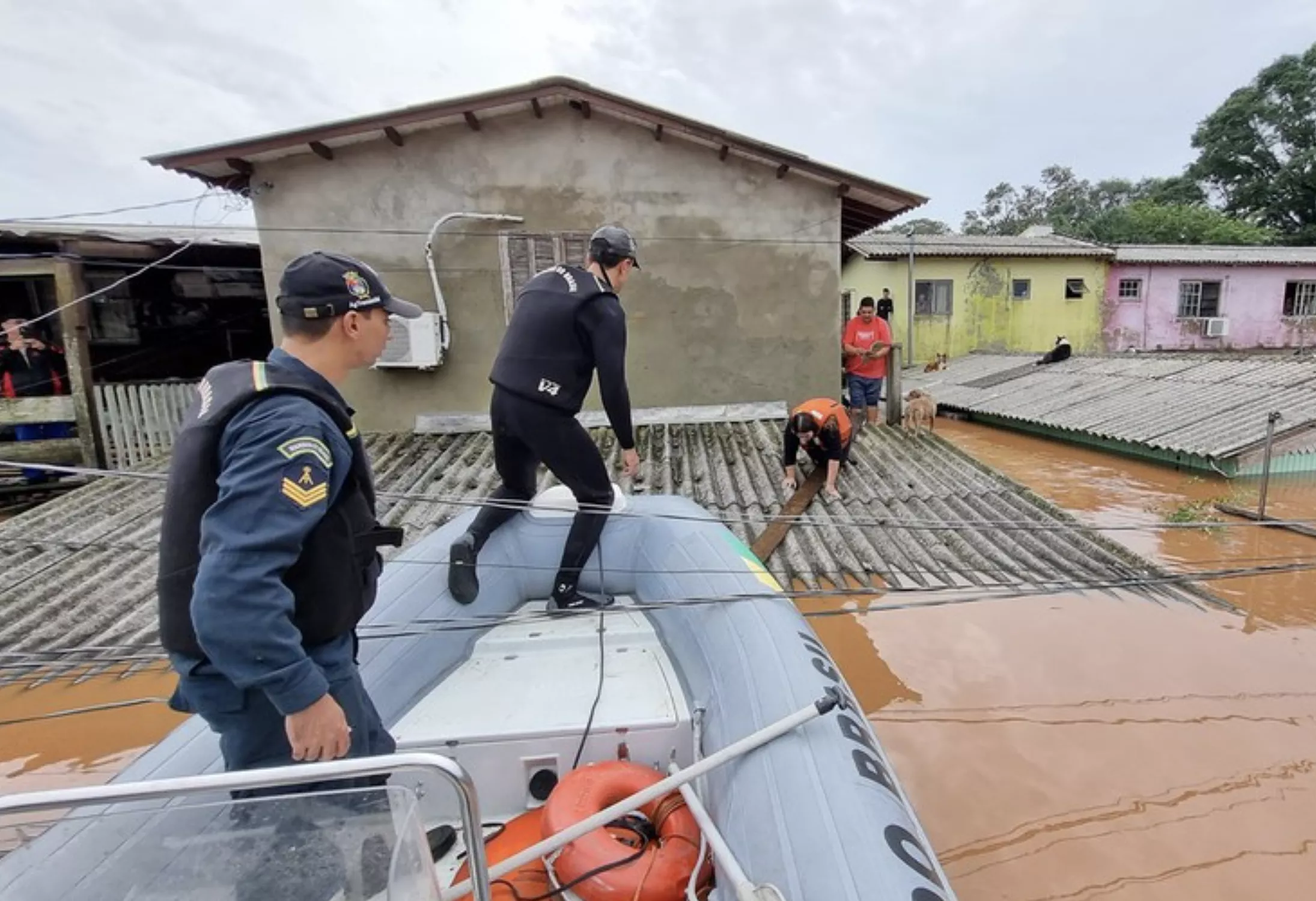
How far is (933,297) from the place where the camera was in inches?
806

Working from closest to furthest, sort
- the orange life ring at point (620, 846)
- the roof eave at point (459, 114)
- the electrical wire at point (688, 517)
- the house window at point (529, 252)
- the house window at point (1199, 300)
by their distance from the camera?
the orange life ring at point (620, 846), the electrical wire at point (688, 517), the roof eave at point (459, 114), the house window at point (529, 252), the house window at point (1199, 300)

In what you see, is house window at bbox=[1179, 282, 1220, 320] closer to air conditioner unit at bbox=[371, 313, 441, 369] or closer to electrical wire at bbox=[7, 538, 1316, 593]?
electrical wire at bbox=[7, 538, 1316, 593]

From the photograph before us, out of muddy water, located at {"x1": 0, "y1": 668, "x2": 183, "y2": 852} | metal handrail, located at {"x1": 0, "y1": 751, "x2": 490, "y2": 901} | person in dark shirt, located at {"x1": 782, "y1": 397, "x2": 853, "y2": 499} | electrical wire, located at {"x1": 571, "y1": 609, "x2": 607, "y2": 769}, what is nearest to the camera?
metal handrail, located at {"x1": 0, "y1": 751, "x2": 490, "y2": 901}

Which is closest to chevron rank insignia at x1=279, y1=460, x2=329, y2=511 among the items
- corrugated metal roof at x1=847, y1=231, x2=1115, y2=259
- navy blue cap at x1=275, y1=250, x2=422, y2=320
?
navy blue cap at x1=275, y1=250, x2=422, y2=320

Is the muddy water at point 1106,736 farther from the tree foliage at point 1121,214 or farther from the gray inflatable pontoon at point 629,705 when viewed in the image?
the tree foliage at point 1121,214

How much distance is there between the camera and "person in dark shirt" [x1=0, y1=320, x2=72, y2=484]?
26.8ft

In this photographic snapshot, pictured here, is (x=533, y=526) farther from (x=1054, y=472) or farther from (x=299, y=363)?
(x=1054, y=472)

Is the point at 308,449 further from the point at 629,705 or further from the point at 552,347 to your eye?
the point at 552,347

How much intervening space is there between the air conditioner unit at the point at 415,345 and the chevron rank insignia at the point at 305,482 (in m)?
6.53

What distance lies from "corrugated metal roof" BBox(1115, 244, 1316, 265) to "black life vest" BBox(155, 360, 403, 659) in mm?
24727

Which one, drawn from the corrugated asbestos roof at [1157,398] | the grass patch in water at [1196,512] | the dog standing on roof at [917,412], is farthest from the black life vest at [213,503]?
the corrugated asbestos roof at [1157,398]

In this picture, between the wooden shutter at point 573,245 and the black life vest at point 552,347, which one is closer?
the black life vest at point 552,347

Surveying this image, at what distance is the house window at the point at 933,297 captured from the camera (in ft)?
66.8

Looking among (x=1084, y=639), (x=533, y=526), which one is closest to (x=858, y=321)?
(x=1084, y=639)
